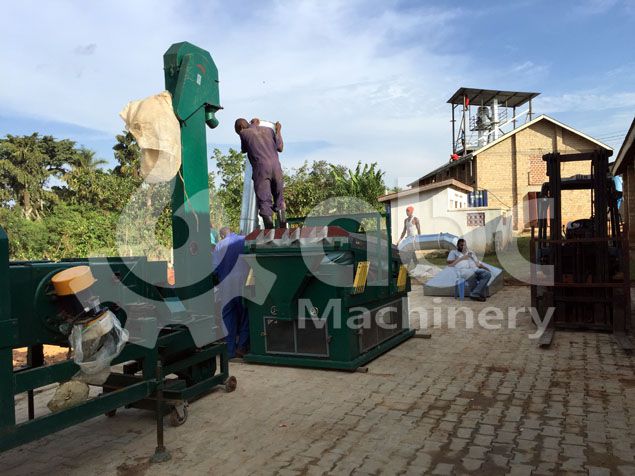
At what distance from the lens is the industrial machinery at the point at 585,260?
7.55 metres

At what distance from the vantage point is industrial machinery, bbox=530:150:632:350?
24.8 ft

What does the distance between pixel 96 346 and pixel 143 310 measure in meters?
0.60

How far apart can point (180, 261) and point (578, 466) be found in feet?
10.5

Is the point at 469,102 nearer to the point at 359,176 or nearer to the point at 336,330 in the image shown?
the point at 359,176

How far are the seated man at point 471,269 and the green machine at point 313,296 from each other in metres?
5.32

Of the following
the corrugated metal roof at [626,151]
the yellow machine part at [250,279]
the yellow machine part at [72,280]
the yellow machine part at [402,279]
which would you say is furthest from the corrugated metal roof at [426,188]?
the yellow machine part at [72,280]

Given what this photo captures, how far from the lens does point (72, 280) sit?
300 centimetres

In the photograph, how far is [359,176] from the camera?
28.4 m

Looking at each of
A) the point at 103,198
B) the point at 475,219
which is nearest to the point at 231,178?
the point at 103,198

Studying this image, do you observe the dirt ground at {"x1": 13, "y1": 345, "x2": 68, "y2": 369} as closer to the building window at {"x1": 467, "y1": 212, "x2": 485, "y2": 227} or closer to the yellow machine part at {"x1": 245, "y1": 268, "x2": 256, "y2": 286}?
the yellow machine part at {"x1": 245, "y1": 268, "x2": 256, "y2": 286}

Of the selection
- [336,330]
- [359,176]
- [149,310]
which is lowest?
[336,330]

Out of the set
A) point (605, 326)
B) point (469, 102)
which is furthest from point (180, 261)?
point (469, 102)

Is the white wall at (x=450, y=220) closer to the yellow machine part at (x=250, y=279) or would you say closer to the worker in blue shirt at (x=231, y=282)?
the worker in blue shirt at (x=231, y=282)

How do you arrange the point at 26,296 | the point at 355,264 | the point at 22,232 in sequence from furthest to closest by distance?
the point at 22,232 → the point at 355,264 → the point at 26,296
